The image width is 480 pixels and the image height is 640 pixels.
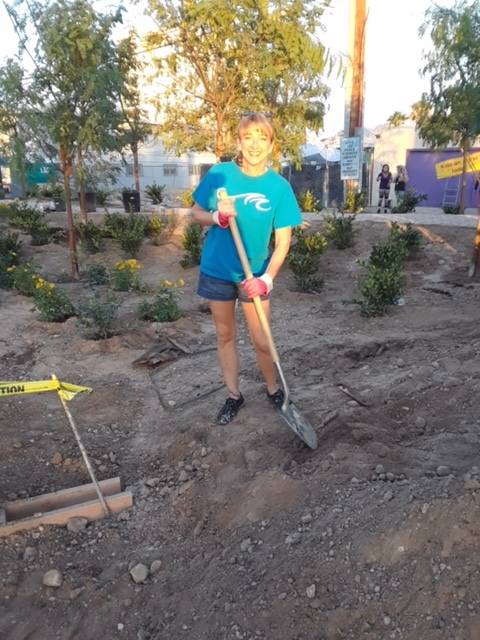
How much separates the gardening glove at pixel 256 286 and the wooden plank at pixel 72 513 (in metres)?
1.20

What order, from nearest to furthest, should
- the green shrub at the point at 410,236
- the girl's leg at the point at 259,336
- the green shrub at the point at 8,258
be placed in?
the girl's leg at the point at 259,336
the green shrub at the point at 8,258
the green shrub at the point at 410,236

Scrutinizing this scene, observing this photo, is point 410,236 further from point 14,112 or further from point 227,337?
point 227,337

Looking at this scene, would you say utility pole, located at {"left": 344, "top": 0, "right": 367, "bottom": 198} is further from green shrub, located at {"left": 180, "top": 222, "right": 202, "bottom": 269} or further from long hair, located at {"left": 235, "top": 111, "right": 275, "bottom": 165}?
long hair, located at {"left": 235, "top": 111, "right": 275, "bottom": 165}

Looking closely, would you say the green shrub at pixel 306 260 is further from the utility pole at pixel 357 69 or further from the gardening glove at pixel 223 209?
the gardening glove at pixel 223 209

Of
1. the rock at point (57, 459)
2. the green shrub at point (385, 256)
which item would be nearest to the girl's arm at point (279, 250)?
the rock at point (57, 459)

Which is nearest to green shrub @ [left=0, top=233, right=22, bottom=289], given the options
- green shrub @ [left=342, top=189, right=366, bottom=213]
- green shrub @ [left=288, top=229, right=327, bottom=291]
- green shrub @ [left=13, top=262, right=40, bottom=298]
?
green shrub @ [left=13, top=262, right=40, bottom=298]

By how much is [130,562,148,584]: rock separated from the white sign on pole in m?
11.3

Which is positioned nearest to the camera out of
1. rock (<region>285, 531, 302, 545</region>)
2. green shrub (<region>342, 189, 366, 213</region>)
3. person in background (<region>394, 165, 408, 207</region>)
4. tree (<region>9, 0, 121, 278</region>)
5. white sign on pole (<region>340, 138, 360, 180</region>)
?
rock (<region>285, 531, 302, 545</region>)

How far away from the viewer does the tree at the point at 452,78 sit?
731 centimetres

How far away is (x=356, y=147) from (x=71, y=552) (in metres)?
11.3

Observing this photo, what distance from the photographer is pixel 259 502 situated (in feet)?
8.23

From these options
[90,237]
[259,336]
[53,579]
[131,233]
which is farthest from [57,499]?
[90,237]

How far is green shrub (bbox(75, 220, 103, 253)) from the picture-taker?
35.4 feet

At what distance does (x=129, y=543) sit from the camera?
99.4 inches
